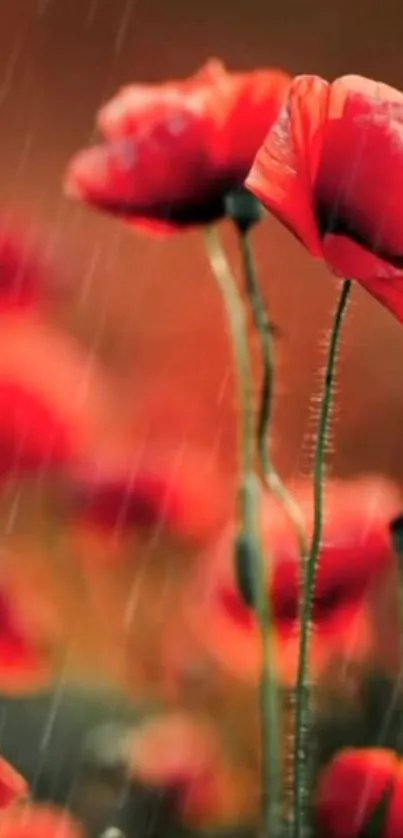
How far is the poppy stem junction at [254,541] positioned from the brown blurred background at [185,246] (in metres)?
0.01

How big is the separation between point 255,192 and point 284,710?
0.43m

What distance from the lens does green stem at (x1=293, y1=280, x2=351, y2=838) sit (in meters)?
1.13

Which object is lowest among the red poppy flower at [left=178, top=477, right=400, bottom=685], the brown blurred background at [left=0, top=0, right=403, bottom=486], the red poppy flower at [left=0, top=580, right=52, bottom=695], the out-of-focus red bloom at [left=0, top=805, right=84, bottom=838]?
the out-of-focus red bloom at [left=0, top=805, right=84, bottom=838]

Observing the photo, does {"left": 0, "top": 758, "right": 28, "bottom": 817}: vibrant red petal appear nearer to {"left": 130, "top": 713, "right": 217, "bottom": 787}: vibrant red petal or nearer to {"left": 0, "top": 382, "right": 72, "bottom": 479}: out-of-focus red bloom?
{"left": 130, "top": 713, "right": 217, "bottom": 787}: vibrant red petal

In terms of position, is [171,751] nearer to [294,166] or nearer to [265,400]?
[265,400]

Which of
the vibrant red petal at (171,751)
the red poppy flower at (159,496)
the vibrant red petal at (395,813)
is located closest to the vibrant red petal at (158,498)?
the red poppy flower at (159,496)

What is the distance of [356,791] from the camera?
113 centimetres

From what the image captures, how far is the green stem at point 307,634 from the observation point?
1.13 meters

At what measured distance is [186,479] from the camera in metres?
1.14

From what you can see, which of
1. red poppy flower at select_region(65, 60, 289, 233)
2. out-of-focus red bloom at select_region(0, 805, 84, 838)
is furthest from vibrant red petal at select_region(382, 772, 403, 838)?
red poppy flower at select_region(65, 60, 289, 233)

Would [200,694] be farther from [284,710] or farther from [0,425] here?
[0,425]

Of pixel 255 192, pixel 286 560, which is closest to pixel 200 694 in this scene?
pixel 286 560

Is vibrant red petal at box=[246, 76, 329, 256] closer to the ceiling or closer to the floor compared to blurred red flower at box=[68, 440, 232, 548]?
closer to the ceiling

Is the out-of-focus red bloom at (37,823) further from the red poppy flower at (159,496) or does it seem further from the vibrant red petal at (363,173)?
the vibrant red petal at (363,173)
